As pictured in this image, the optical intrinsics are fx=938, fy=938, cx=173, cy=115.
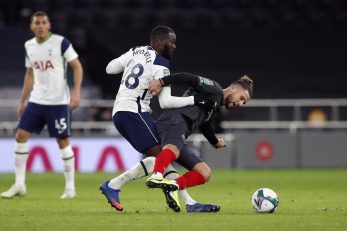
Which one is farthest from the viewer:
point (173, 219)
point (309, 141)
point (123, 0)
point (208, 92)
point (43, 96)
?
point (123, 0)

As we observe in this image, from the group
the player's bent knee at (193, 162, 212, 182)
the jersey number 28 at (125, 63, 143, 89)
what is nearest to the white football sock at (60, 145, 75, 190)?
the jersey number 28 at (125, 63, 143, 89)

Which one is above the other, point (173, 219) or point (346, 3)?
point (346, 3)

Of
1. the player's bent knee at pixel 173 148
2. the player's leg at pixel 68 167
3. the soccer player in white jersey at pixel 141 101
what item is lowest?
the player's leg at pixel 68 167

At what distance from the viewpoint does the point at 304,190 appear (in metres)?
13.3

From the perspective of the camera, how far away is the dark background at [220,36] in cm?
2488

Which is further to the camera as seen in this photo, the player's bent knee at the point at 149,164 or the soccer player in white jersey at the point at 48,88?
the soccer player in white jersey at the point at 48,88

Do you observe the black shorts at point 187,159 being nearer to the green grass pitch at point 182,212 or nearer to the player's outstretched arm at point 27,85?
the green grass pitch at point 182,212

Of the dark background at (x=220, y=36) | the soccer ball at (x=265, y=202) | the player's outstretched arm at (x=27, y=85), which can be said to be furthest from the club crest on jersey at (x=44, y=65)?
the dark background at (x=220, y=36)

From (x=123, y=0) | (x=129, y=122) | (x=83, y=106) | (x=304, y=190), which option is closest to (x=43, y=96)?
(x=129, y=122)

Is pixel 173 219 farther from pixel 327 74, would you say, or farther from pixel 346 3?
pixel 346 3

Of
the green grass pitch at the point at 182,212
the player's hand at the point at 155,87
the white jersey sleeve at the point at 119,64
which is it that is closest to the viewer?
the green grass pitch at the point at 182,212

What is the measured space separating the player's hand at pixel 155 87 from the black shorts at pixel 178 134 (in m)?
0.36

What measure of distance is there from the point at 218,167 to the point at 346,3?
30.0 ft

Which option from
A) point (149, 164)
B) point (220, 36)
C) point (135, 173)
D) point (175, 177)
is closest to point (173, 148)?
point (175, 177)
